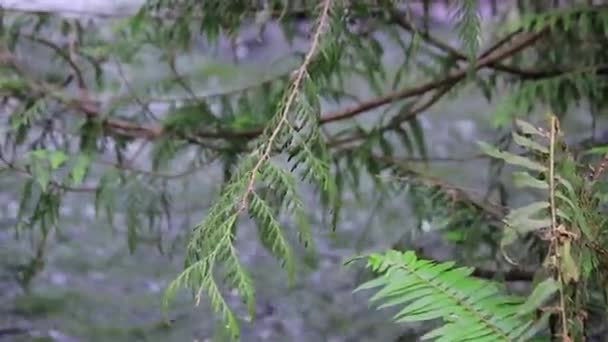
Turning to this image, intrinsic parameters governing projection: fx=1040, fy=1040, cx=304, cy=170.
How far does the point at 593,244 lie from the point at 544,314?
0.46 feet

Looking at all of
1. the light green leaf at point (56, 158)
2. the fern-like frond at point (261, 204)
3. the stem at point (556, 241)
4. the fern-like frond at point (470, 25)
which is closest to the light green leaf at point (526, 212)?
the stem at point (556, 241)

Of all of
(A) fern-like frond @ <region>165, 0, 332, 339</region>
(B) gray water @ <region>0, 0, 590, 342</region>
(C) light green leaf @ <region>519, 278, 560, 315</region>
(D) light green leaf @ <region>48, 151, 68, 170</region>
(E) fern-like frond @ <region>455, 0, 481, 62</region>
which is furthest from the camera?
(B) gray water @ <region>0, 0, 590, 342</region>

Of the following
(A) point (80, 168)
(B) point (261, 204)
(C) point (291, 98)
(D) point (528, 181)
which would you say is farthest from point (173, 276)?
(D) point (528, 181)

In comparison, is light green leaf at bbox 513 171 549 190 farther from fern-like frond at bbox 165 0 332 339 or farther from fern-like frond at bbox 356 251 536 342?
fern-like frond at bbox 165 0 332 339

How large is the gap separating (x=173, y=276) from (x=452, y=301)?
1646 mm

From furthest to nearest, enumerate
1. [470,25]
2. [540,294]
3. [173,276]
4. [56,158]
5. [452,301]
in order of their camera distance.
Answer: [173,276] → [56,158] → [470,25] → [452,301] → [540,294]

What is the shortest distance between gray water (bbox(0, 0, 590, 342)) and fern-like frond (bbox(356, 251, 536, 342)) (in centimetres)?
103

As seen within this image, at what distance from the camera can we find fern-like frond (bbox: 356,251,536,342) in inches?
51.8

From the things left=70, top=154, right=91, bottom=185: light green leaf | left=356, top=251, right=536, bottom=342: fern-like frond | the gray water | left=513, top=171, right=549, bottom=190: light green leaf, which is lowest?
the gray water

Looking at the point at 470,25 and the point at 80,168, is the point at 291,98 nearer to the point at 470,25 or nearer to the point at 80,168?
the point at 470,25

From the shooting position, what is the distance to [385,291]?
1.40 metres

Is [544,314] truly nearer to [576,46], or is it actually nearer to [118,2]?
[576,46]

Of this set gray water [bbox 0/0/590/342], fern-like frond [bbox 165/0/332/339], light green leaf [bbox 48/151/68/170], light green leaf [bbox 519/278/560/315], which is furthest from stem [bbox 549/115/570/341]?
gray water [bbox 0/0/590/342]

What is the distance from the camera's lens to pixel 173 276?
2.93 meters
